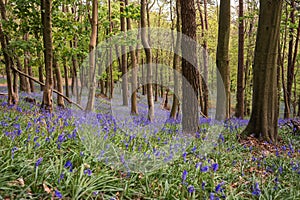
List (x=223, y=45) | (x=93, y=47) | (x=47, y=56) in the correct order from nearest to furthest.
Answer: (x=47, y=56), (x=93, y=47), (x=223, y=45)

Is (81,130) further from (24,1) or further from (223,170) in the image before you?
(24,1)

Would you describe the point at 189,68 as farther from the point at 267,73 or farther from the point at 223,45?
the point at 223,45

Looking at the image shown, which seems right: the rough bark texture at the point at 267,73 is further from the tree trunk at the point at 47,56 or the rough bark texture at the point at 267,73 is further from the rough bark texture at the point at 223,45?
the tree trunk at the point at 47,56

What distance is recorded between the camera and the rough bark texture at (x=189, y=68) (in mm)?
6871

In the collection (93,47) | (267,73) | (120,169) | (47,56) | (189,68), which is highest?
(93,47)

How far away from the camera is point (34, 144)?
3768mm

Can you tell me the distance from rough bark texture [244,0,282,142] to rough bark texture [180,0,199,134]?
1.67 metres

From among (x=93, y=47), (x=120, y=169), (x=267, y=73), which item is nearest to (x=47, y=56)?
(x=93, y=47)

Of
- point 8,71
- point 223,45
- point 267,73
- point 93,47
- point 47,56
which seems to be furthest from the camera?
point 223,45

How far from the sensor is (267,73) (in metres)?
7.27

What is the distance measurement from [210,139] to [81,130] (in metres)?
3.06

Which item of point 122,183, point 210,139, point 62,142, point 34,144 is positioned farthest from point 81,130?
point 210,139

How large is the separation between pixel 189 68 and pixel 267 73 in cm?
216

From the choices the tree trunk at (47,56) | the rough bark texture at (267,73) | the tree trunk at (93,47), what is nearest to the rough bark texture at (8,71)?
the tree trunk at (47,56)
